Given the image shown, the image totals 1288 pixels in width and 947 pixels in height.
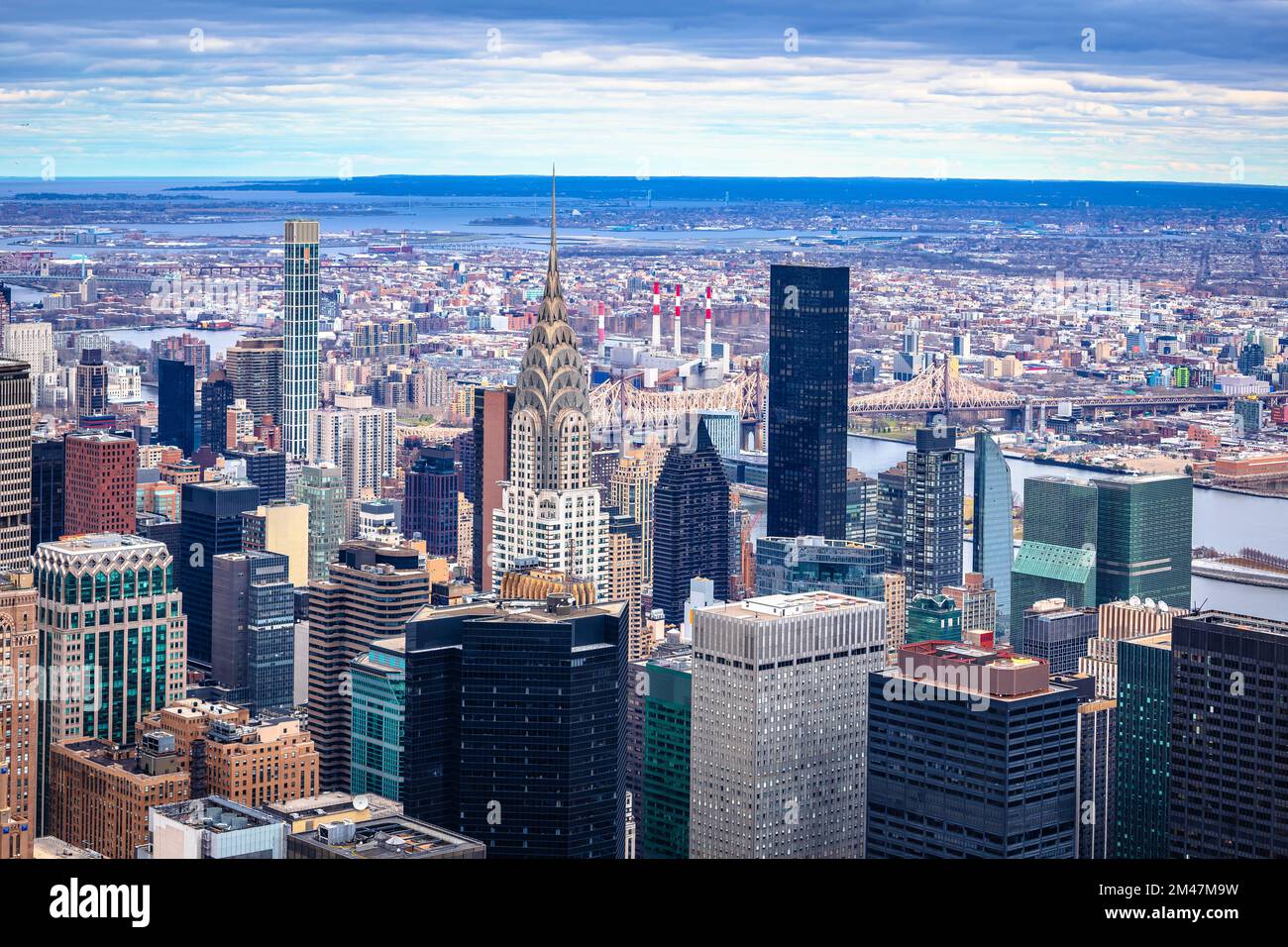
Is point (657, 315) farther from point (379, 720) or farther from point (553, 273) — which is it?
point (379, 720)

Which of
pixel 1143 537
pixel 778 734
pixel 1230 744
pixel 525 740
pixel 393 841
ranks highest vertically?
pixel 1143 537

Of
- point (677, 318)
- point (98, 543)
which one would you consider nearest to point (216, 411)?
point (677, 318)

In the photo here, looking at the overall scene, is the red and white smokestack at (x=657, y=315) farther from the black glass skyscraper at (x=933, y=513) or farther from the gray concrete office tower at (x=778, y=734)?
the gray concrete office tower at (x=778, y=734)

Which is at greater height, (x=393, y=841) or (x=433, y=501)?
(x=433, y=501)

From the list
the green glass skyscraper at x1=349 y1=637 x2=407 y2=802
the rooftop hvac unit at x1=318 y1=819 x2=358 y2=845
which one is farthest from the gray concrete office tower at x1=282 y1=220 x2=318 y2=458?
the rooftop hvac unit at x1=318 y1=819 x2=358 y2=845

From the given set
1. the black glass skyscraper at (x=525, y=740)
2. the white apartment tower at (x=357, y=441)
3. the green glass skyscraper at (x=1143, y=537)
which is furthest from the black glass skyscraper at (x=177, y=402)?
the black glass skyscraper at (x=525, y=740)
